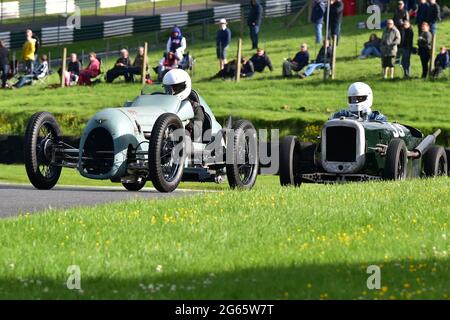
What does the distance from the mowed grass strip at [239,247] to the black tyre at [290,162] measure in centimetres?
345

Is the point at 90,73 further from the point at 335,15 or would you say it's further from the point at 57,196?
the point at 57,196

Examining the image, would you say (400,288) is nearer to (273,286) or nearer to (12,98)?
(273,286)

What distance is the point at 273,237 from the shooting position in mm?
12422

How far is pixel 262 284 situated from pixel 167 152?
27.0ft

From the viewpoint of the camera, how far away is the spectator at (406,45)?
1261 inches

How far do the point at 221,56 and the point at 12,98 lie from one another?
5485 millimetres

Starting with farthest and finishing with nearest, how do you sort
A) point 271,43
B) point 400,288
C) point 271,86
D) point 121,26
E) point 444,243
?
point 121,26
point 271,43
point 271,86
point 444,243
point 400,288

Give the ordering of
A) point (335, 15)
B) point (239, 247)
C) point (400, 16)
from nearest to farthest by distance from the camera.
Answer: point (239, 247) < point (400, 16) < point (335, 15)

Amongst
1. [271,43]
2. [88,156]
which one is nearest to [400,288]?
[88,156]

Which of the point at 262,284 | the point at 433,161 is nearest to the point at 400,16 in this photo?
the point at 433,161

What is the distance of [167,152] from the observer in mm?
18141

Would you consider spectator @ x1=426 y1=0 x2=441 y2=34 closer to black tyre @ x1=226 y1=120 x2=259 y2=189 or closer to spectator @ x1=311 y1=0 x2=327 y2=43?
spectator @ x1=311 y1=0 x2=327 y2=43

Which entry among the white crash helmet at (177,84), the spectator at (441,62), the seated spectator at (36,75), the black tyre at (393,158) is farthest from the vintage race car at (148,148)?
the seated spectator at (36,75)

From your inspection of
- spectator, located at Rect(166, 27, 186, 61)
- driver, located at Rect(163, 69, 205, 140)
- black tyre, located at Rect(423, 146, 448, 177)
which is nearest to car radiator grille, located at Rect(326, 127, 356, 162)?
black tyre, located at Rect(423, 146, 448, 177)
